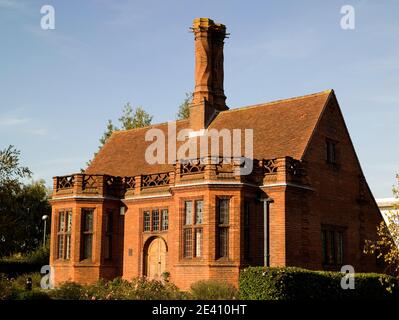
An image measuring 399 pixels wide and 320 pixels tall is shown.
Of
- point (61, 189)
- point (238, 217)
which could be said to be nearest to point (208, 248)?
point (238, 217)

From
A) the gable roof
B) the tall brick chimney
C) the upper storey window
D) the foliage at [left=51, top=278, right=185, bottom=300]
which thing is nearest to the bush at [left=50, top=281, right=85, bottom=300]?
the foliage at [left=51, top=278, right=185, bottom=300]

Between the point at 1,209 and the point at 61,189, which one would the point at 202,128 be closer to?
the point at 61,189

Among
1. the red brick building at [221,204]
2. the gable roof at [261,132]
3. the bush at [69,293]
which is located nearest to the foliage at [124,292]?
the bush at [69,293]

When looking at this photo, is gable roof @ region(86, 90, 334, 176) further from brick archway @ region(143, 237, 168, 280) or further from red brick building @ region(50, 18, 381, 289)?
brick archway @ region(143, 237, 168, 280)

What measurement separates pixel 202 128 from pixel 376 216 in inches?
414

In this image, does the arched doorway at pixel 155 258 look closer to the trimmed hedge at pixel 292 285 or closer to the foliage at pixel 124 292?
the foliage at pixel 124 292

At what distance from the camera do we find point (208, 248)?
2827 centimetres

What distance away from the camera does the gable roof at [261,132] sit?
3141cm

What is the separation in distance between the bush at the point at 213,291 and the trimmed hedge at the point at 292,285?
1.31 metres

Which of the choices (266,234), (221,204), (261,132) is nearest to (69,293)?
(221,204)

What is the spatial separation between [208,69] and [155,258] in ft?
37.9

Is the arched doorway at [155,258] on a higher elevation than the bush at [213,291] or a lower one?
higher

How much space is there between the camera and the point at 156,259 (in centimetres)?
3256
